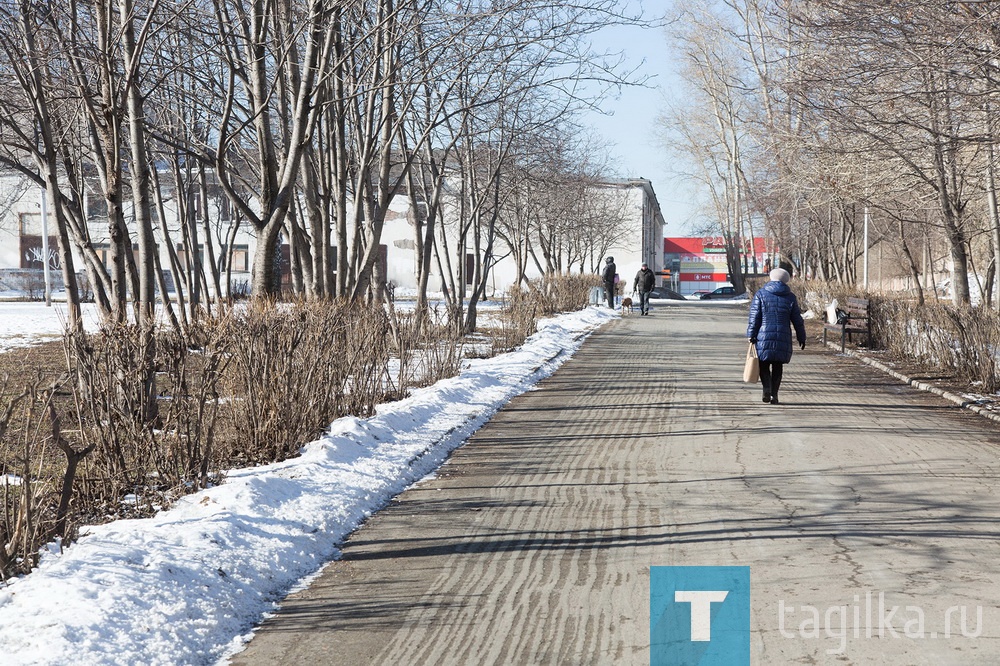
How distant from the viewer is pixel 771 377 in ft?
40.9

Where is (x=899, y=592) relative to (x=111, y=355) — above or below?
below

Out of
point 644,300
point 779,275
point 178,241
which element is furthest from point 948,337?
point 178,241

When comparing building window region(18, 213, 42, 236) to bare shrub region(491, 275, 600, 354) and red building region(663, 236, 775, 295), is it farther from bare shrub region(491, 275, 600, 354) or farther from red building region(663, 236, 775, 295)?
red building region(663, 236, 775, 295)

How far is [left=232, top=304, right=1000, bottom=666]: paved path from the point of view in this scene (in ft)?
14.2

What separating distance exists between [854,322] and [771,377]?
10.2 metres

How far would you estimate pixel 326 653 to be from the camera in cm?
423

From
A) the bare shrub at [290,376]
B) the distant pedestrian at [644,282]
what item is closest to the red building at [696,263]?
the distant pedestrian at [644,282]

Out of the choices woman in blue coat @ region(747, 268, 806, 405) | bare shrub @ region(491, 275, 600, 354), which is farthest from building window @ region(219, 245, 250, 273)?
woman in blue coat @ region(747, 268, 806, 405)

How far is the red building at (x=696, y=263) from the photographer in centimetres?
10775

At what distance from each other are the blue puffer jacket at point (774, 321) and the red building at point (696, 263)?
304 ft

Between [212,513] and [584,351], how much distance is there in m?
15.1

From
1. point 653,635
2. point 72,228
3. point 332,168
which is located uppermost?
point 332,168

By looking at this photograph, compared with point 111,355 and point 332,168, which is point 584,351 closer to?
point 332,168

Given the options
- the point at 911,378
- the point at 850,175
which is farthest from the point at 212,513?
the point at 850,175
